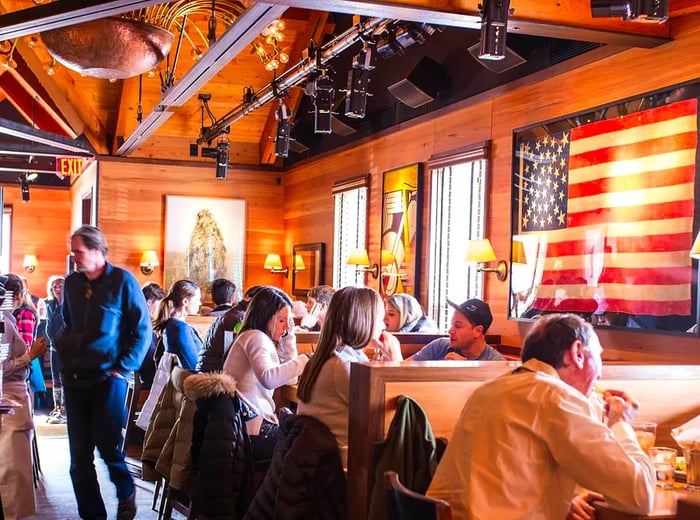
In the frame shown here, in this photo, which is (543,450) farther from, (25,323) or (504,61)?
(25,323)

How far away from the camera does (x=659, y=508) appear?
259 centimetres

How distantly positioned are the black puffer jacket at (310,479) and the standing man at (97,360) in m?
1.63

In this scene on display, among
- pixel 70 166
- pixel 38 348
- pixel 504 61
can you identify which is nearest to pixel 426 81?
pixel 504 61

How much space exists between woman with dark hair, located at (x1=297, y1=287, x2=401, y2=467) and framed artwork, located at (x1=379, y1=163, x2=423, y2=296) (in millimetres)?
5691

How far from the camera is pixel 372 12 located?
4867 millimetres

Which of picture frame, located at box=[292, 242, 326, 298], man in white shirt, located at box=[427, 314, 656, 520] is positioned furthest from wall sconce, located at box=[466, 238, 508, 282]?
picture frame, located at box=[292, 242, 326, 298]

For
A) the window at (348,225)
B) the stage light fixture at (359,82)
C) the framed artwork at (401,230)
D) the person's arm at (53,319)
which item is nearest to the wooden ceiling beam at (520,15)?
the stage light fixture at (359,82)

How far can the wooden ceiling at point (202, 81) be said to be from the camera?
16.9ft

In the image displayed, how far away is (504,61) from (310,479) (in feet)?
17.1

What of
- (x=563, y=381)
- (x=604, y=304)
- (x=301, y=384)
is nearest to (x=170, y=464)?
(x=301, y=384)

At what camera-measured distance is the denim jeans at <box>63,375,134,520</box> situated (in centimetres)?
470

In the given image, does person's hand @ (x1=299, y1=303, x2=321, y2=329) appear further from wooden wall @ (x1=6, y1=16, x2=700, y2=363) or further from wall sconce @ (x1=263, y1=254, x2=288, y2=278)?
wall sconce @ (x1=263, y1=254, x2=288, y2=278)

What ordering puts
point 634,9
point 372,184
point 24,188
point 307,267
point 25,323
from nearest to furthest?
point 634,9
point 25,323
point 372,184
point 307,267
point 24,188

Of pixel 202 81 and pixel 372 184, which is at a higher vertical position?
pixel 202 81
